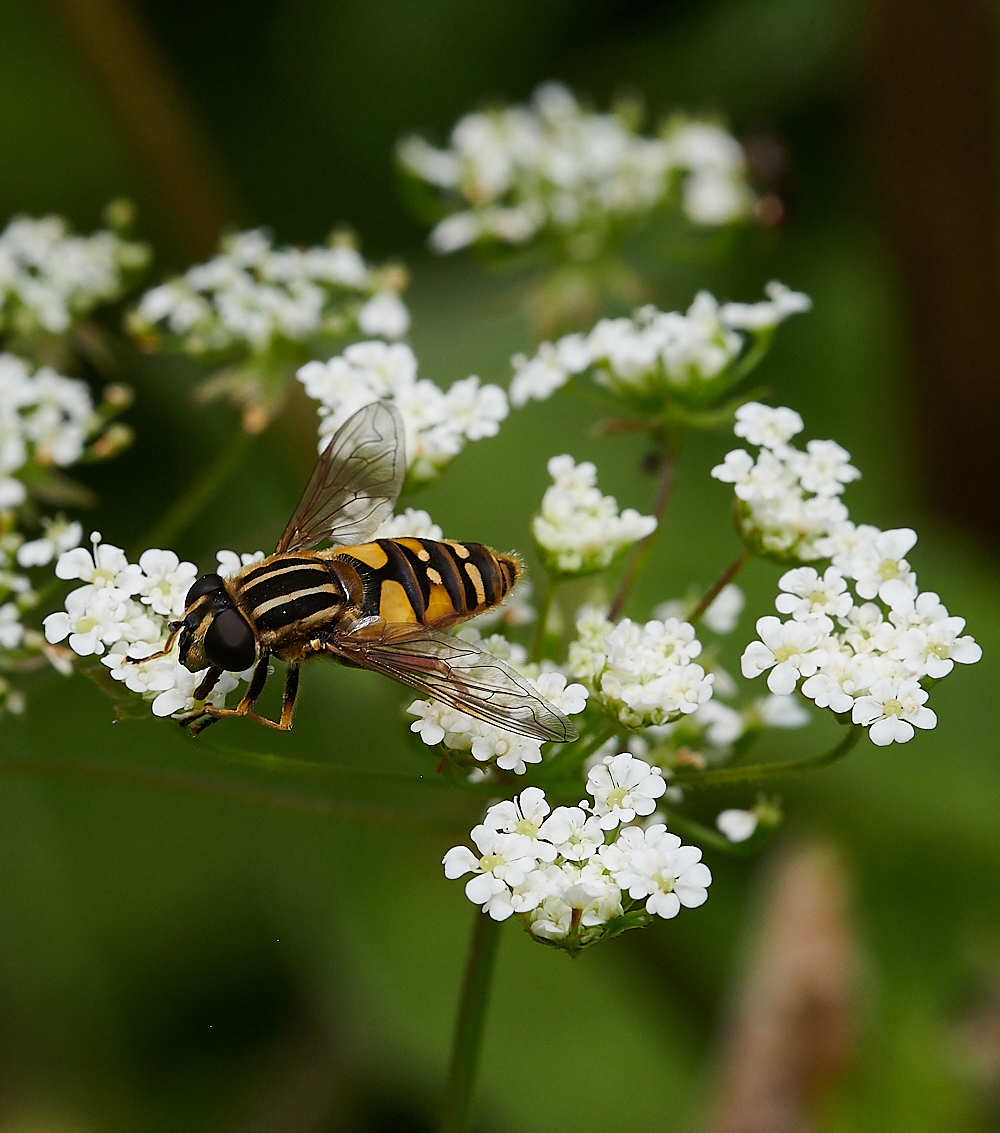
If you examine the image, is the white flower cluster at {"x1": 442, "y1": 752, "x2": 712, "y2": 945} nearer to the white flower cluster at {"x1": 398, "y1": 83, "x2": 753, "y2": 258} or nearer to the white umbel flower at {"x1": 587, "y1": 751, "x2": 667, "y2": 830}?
the white umbel flower at {"x1": 587, "y1": 751, "x2": 667, "y2": 830}

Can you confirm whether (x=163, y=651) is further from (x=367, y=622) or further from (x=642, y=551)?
(x=642, y=551)

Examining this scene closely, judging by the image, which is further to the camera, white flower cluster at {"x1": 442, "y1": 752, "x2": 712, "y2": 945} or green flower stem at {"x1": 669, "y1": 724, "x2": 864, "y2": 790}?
green flower stem at {"x1": 669, "y1": 724, "x2": 864, "y2": 790}

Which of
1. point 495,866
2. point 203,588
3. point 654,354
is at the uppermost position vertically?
point 654,354

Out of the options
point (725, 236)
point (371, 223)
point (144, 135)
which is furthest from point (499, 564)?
point (371, 223)

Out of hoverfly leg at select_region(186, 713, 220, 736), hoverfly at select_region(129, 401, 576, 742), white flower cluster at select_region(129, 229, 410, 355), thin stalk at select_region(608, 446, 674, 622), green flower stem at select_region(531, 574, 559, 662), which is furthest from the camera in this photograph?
white flower cluster at select_region(129, 229, 410, 355)

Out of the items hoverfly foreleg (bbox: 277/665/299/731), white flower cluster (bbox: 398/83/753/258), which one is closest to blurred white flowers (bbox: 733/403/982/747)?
hoverfly foreleg (bbox: 277/665/299/731)

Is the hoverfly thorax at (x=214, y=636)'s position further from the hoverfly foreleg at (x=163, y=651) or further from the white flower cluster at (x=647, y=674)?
the white flower cluster at (x=647, y=674)

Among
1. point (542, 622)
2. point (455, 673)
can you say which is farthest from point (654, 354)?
point (455, 673)
